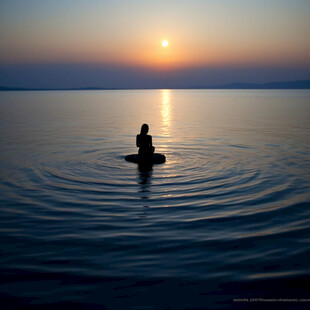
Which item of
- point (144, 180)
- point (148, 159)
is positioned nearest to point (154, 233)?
point (144, 180)

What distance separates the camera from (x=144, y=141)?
1692 centimetres

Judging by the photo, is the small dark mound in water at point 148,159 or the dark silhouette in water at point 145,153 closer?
the dark silhouette in water at point 145,153

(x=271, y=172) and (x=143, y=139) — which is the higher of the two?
(x=143, y=139)

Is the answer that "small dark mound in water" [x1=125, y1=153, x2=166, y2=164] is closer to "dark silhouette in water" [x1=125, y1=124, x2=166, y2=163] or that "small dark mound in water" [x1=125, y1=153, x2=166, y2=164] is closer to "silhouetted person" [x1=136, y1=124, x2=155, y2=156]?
"dark silhouette in water" [x1=125, y1=124, x2=166, y2=163]

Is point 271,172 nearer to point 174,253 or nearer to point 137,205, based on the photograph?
point 137,205

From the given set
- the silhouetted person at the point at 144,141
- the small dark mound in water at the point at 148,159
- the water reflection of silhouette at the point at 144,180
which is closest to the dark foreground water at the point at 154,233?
the water reflection of silhouette at the point at 144,180

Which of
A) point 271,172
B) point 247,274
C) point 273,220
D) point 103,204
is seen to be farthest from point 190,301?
point 271,172

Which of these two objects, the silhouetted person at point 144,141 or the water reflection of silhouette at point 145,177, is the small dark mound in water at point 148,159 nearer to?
the silhouetted person at point 144,141

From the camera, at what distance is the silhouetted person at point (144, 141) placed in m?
16.8

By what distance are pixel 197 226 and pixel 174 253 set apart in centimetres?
176

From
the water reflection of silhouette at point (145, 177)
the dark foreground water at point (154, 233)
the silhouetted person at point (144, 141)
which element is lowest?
the water reflection of silhouette at point (145, 177)

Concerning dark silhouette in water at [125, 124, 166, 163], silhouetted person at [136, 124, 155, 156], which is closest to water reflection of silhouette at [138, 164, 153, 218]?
dark silhouette in water at [125, 124, 166, 163]

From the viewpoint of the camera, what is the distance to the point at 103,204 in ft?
36.4

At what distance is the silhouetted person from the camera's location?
16.8m
